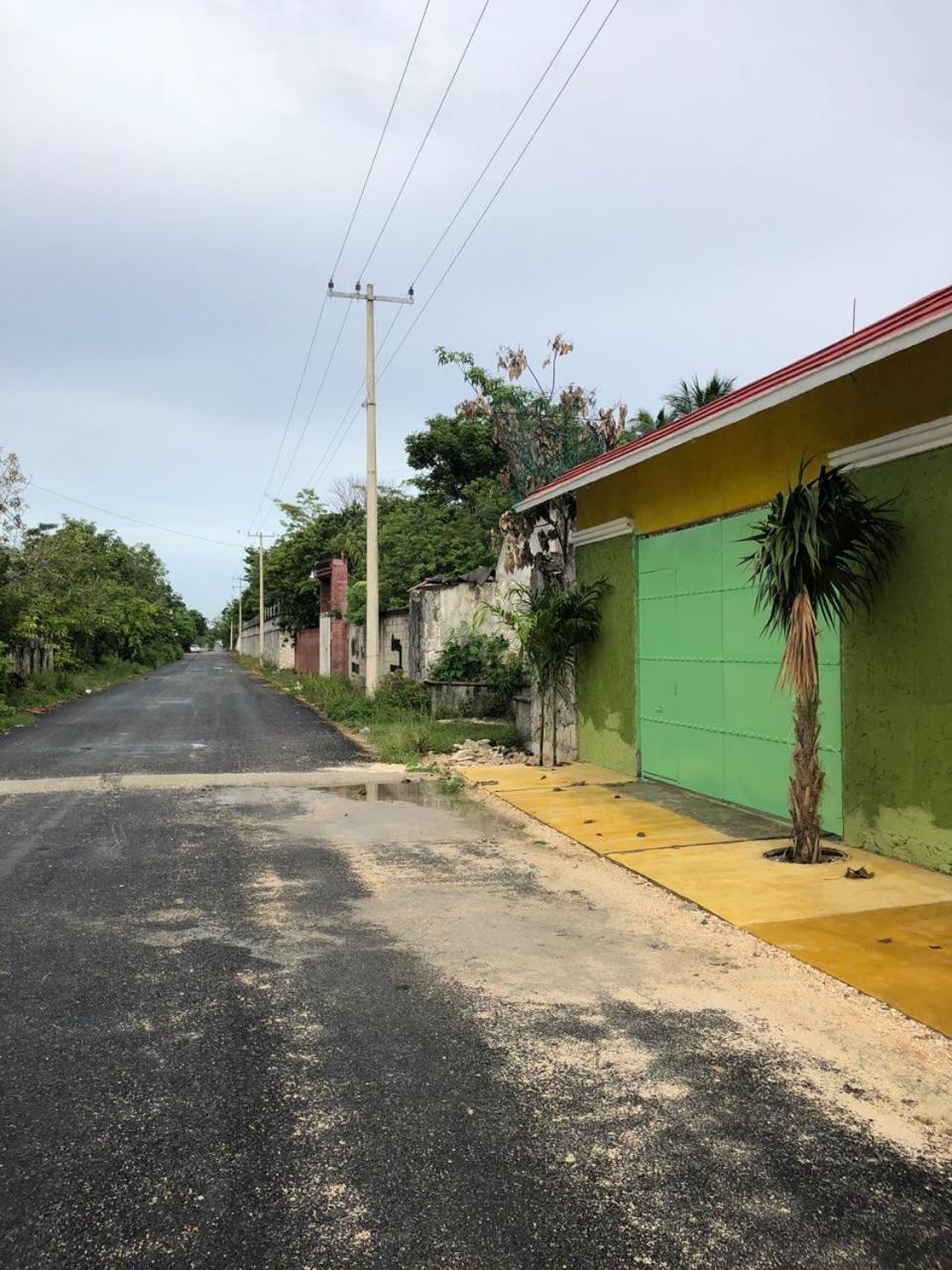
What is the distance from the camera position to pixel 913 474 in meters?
6.17

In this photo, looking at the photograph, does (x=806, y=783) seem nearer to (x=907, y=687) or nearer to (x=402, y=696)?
(x=907, y=687)

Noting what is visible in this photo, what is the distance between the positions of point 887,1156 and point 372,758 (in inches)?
400

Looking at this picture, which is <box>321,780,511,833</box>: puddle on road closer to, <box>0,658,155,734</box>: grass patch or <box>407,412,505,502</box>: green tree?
<box>0,658,155,734</box>: grass patch

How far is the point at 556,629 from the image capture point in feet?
35.8

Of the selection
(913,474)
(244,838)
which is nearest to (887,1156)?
(913,474)

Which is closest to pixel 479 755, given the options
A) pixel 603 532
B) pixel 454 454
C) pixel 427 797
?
pixel 427 797

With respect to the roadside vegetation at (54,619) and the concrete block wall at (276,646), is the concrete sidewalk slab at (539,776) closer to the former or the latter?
the roadside vegetation at (54,619)

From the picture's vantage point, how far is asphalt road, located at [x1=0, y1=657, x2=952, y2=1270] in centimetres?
247

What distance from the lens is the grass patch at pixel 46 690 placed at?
18.0 meters

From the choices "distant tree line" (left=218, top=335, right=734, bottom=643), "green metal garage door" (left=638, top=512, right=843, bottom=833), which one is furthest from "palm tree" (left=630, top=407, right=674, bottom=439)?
"green metal garage door" (left=638, top=512, right=843, bottom=833)

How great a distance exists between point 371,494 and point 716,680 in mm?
12443

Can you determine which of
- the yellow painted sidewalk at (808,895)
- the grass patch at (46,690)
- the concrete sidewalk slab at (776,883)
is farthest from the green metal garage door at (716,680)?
the grass patch at (46,690)

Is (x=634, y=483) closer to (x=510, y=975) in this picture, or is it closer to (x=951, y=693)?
(x=951, y=693)

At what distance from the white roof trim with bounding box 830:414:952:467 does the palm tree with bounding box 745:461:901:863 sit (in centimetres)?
26
